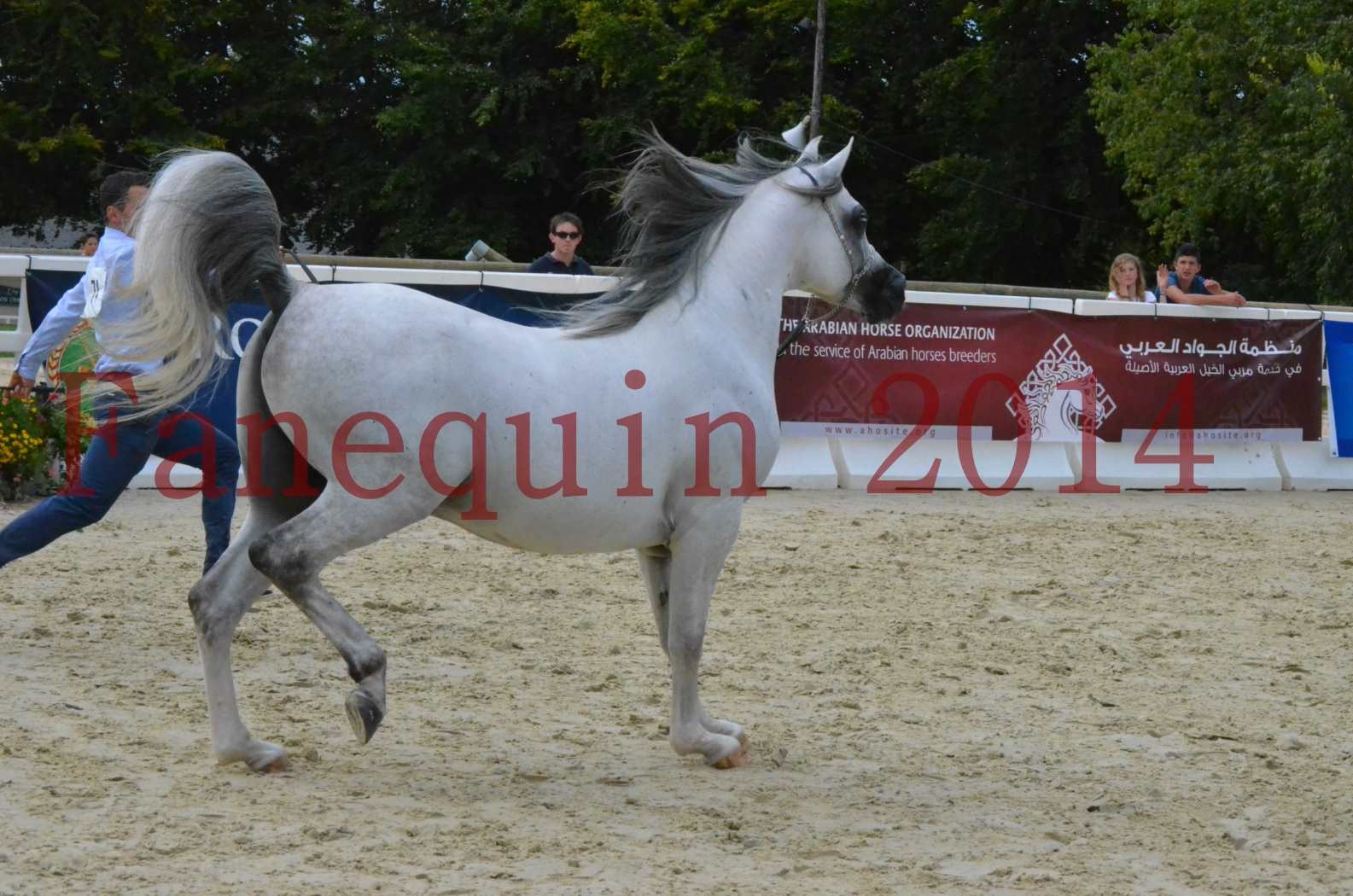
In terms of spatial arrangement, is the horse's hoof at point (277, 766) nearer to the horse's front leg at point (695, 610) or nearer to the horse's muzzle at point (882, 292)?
the horse's front leg at point (695, 610)

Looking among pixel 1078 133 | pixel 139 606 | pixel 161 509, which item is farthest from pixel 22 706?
pixel 1078 133

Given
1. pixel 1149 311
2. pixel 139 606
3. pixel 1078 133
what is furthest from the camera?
pixel 1078 133

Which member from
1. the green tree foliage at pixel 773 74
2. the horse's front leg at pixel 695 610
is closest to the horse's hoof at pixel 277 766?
the horse's front leg at pixel 695 610

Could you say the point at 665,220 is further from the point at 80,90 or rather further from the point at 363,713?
the point at 80,90

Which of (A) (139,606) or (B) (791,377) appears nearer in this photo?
(A) (139,606)

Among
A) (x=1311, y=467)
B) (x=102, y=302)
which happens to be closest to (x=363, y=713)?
(x=102, y=302)

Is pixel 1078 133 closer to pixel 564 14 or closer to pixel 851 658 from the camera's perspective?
pixel 564 14

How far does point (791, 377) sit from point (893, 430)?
0.93m

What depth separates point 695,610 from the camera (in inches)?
191

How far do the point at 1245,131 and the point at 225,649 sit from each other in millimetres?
26983

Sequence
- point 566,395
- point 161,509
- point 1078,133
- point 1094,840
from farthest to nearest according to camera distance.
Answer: point 1078,133 < point 161,509 < point 566,395 < point 1094,840

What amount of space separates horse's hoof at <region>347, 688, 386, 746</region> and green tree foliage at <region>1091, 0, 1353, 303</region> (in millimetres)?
23590

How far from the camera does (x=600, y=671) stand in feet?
20.1

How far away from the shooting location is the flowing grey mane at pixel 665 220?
5.00 m
